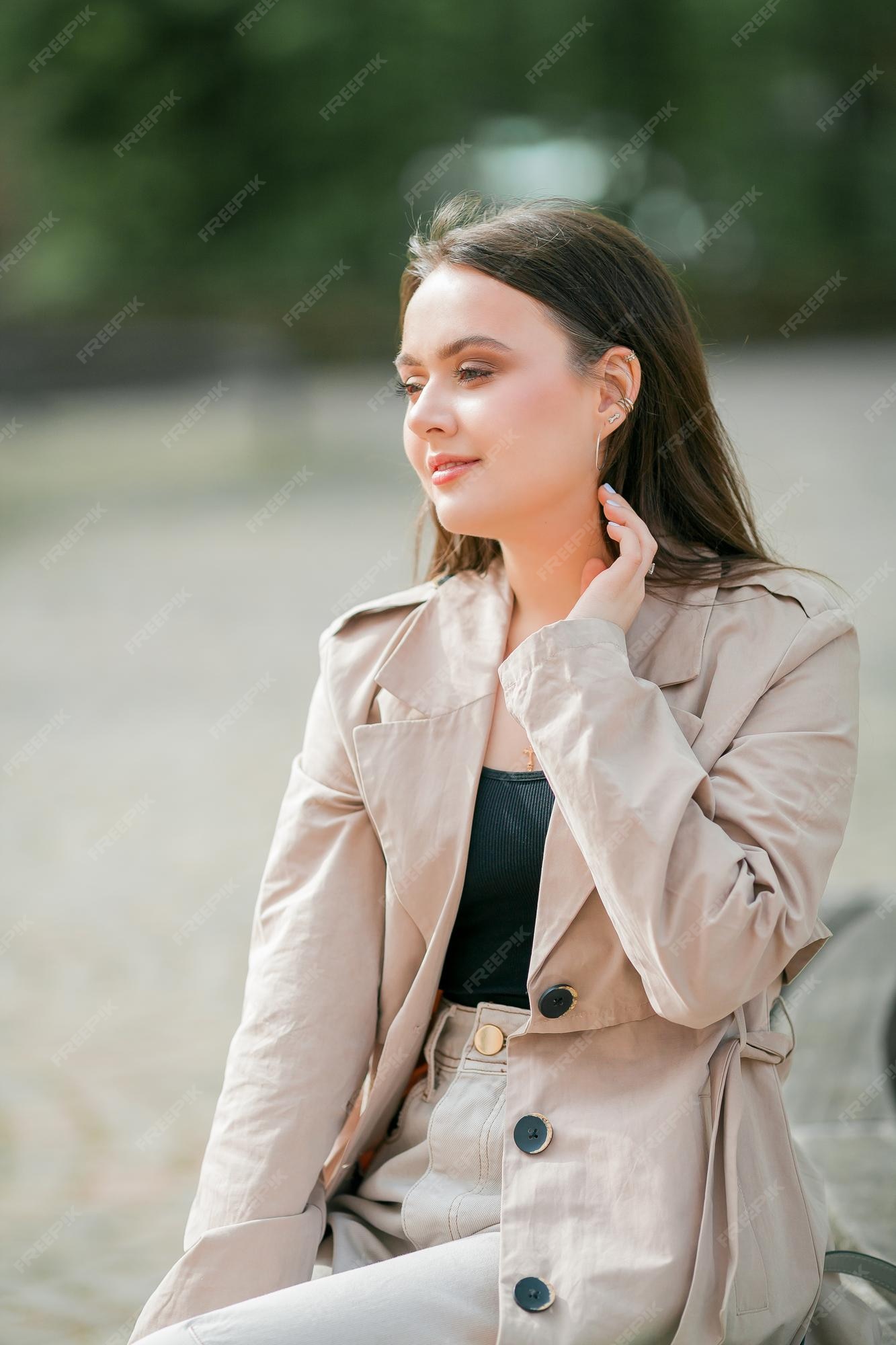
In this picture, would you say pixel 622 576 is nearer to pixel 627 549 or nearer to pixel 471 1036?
pixel 627 549

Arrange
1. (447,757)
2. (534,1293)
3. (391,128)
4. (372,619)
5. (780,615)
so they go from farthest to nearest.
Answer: (391,128)
(372,619)
(447,757)
(780,615)
(534,1293)

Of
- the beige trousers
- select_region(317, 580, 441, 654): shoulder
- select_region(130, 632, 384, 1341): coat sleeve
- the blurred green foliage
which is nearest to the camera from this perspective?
the beige trousers

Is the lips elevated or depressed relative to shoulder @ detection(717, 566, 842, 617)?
elevated

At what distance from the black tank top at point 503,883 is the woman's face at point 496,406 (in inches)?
16.4

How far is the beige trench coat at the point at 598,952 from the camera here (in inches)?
77.7

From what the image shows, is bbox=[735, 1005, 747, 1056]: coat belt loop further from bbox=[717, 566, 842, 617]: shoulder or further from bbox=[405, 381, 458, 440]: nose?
bbox=[405, 381, 458, 440]: nose

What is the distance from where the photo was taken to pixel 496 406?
2.27 m

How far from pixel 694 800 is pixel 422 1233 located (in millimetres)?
752

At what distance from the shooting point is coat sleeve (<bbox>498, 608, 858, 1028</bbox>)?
6.41ft

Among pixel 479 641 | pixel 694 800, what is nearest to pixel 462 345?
pixel 479 641

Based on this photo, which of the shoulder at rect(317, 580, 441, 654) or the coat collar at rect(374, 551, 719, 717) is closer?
the coat collar at rect(374, 551, 719, 717)

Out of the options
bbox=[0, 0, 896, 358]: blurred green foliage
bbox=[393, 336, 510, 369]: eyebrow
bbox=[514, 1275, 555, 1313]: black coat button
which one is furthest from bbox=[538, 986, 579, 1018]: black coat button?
bbox=[0, 0, 896, 358]: blurred green foliage

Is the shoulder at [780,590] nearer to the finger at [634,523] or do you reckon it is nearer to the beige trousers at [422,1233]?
the finger at [634,523]

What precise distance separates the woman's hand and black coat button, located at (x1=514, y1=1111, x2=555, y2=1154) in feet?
2.36
